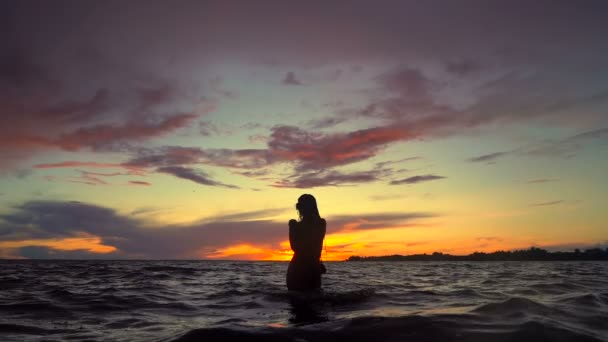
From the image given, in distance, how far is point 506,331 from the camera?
23.0 feet

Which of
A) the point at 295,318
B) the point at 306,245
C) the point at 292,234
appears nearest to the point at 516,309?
the point at 295,318

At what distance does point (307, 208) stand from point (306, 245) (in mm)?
1430

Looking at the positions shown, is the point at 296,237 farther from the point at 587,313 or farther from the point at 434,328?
the point at 587,313

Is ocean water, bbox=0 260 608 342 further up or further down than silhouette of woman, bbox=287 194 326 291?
further down

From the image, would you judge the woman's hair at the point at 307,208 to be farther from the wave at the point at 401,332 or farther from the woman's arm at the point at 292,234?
the wave at the point at 401,332

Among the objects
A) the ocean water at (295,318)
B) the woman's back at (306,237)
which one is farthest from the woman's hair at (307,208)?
the ocean water at (295,318)

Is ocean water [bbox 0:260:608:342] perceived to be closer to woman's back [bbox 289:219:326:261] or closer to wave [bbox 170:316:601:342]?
wave [bbox 170:316:601:342]

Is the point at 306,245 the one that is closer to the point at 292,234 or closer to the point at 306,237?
the point at 306,237

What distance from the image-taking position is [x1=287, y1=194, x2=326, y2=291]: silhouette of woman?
14742 mm

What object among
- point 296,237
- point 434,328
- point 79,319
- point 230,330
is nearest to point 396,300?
point 296,237

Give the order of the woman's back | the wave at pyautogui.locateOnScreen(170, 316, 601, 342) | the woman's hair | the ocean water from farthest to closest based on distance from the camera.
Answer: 1. the woman's hair
2. the woman's back
3. the ocean water
4. the wave at pyautogui.locateOnScreen(170, 316, 601, 342)

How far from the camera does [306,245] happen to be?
14758mm

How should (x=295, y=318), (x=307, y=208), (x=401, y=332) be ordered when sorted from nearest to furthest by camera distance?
1. (x=401, y=332)
2. (x=295, y=318)
3. (x=307, y=208)

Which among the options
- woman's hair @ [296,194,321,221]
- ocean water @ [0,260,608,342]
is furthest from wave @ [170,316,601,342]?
woman's hair @ [296,194,321,221]
